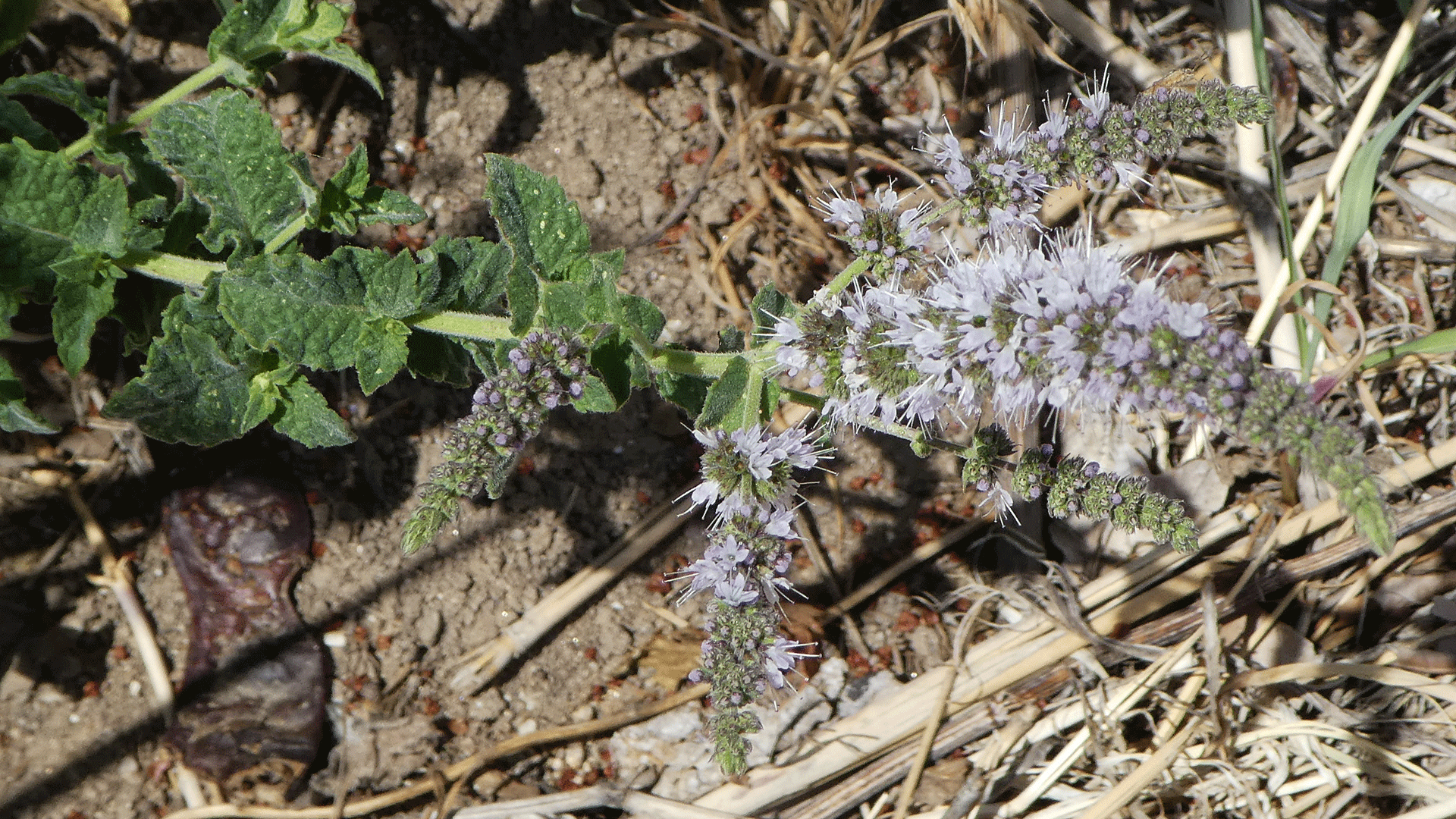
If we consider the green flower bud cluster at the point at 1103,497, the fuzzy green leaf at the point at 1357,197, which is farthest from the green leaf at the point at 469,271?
the fuzzy green leaf at the point at 1357,197

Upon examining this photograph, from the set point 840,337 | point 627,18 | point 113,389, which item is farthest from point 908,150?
point 113,389

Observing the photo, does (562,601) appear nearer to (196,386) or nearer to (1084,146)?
(196,386)

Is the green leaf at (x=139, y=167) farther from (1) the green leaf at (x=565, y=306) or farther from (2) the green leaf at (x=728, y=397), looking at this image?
(2) the green leaf at (x=728, y=397)

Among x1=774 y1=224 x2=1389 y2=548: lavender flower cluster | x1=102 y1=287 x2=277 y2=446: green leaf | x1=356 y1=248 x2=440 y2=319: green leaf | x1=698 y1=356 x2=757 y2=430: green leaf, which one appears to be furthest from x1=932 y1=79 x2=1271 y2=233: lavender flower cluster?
x1=102 y1=287 x2=277 y2=446: green leaf

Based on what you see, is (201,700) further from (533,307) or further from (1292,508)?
(1292,508)

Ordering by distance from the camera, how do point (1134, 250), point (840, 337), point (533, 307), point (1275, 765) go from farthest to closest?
point (1134, 250) < point (1275, 765) < point (533, 307) < point (840, 337)

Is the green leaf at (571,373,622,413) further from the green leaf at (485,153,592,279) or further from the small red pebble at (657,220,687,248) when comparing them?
the small red pebble at (657,220,687,248)

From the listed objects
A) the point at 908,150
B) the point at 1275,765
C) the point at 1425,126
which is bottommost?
the point at 1275,765

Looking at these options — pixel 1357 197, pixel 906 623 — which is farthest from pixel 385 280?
pixel 1357 197
